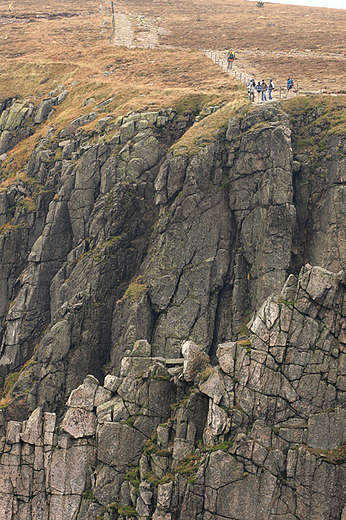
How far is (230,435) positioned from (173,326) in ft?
54.2

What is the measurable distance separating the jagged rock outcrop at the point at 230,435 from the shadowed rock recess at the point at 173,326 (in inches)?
4.2

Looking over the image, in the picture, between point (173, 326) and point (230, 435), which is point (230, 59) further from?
point (230, 435)

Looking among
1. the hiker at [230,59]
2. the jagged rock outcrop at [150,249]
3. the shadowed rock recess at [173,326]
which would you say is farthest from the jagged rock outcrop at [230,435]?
the hiker at [230,59]

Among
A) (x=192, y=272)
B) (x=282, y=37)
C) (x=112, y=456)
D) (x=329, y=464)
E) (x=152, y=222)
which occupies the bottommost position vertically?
(x=112, y=456)

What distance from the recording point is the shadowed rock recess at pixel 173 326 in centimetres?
4138

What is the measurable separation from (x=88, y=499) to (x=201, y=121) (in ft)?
131

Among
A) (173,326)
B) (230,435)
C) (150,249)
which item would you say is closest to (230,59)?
(150,249)

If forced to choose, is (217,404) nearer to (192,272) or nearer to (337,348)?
(337,348)

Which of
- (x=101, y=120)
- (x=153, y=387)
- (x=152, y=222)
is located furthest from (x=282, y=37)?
(x=153, y=387)

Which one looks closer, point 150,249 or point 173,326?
point 173,326

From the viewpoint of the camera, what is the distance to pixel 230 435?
42.0m

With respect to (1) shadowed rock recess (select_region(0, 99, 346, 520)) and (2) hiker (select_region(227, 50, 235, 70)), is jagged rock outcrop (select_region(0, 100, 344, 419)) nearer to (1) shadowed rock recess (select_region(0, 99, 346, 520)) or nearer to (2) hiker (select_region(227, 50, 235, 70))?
(1) shadowed rock recess (select_region(0, 99, 346, 520))

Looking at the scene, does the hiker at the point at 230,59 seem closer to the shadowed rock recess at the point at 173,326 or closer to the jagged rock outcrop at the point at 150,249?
the shadowed rock recess at the point at 173,326

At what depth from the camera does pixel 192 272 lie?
58562mm
